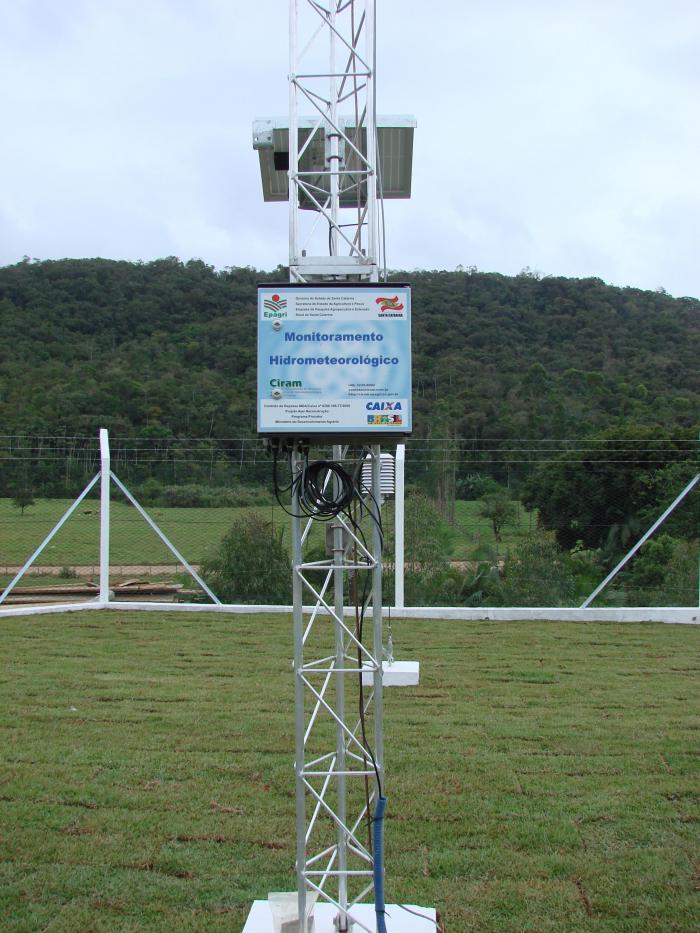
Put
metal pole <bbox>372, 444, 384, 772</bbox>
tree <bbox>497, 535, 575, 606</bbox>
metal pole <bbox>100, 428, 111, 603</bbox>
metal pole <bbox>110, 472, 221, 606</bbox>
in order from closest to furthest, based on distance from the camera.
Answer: metal pole <bbox>372, 444, 384, 772</bbox> → metal pole <bbox>100, 428, 111, 603</bbox> → metal pole <bbox>110, 472, 221, 606</bbox> → tree <bbox>497, 535, 575, 606</bbox>

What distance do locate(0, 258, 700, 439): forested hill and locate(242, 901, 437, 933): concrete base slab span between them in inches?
403

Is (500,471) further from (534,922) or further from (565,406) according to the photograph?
(534,922)

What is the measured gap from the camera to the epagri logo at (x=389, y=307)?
3.18 m

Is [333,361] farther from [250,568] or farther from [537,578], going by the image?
[537,578]

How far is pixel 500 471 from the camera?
1148 cm

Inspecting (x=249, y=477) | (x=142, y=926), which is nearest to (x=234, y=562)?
(x=249, y=477)

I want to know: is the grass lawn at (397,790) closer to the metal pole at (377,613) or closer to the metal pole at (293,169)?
the metal pole at (377,613)

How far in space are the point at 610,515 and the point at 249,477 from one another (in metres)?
4.51

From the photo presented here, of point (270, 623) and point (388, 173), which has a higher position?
point (388, 173)

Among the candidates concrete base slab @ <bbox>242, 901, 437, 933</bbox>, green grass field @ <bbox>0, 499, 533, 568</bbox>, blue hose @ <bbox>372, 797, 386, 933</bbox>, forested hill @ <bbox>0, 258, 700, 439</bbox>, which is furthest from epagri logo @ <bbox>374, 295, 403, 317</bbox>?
forested hill @ <bbox>0, 258, 700, 439</bbox>

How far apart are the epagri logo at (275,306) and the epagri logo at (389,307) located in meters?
0.32

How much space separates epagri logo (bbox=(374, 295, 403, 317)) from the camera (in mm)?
3182

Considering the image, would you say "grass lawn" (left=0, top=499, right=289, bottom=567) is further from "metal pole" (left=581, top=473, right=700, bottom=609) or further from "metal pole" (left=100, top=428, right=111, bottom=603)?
"metal pole" (left=581, top=473, right=700, bottom=609)

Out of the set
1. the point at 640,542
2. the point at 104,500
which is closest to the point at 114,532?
the point at 104,500
